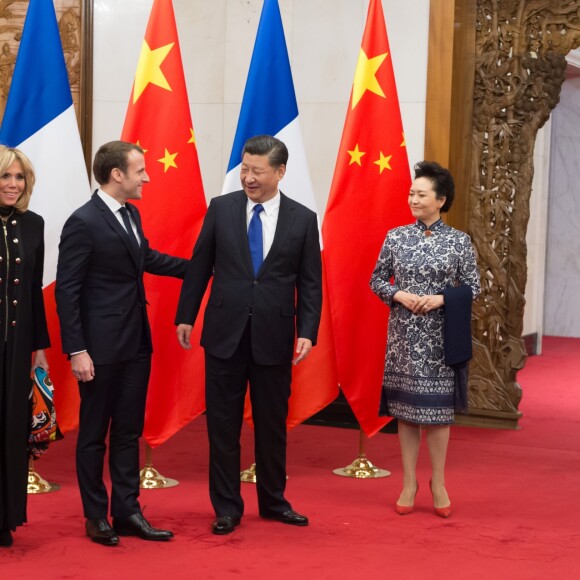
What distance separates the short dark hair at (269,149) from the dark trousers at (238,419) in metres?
0.66

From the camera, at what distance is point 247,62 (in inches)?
269

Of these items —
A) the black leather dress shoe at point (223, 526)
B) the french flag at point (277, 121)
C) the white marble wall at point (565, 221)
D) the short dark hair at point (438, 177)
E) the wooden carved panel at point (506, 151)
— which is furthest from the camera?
the white marble wall at point (565, 221)

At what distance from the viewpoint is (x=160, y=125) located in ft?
15.9

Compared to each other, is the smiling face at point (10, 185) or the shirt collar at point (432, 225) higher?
the smiling face at point (10, 185)

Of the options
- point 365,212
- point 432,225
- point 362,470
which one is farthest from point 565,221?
point 432,225

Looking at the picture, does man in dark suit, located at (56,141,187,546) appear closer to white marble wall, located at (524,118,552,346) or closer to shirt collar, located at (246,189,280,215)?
shirt collar, located at (246,189,280,215)

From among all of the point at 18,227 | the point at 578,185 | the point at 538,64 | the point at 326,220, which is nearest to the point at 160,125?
the point at 326,220

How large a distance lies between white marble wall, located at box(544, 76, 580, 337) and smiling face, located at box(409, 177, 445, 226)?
8.89m

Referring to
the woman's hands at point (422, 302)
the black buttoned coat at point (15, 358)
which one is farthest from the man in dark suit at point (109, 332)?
the woman's hands at point (422, 302)

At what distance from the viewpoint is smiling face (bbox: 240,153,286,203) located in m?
3.98

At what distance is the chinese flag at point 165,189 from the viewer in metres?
4.84

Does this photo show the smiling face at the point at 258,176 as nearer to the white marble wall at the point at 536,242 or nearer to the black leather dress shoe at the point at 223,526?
the black leather dress shoe at the point at 223,526

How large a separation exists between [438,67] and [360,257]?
1773 mm

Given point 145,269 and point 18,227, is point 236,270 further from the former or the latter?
point 18,227
